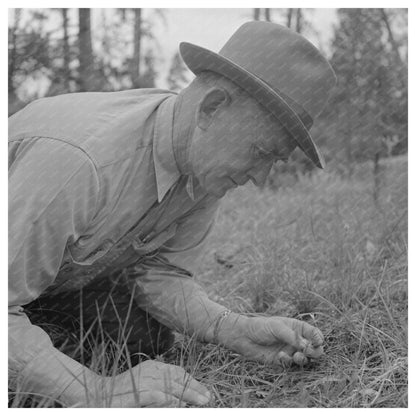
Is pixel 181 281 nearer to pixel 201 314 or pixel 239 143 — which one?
pixel 201 314

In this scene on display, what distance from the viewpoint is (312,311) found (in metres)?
2.95

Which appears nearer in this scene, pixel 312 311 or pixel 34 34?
pixel 312 311

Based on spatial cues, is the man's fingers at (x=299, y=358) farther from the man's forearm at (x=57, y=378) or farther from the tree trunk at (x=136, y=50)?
the tree trunk at (x=136, y=50)

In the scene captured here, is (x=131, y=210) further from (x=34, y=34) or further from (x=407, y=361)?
(x=34, y=34)

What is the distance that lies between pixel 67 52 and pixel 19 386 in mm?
3761

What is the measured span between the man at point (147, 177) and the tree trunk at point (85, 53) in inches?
128

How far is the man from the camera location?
1922mm

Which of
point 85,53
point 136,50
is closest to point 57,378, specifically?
point 85,53

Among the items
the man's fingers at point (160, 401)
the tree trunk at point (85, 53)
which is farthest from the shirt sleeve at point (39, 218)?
the tree trunk at point (85, 53)

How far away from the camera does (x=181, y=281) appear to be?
8.79 ft

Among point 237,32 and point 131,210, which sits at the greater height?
point 237,32

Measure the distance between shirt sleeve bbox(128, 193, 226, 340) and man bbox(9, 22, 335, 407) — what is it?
0.01m

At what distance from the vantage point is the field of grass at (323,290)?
7.39 ft
